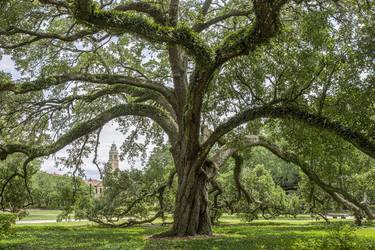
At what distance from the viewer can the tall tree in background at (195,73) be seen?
10.3 m

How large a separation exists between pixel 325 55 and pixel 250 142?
21.8 ft

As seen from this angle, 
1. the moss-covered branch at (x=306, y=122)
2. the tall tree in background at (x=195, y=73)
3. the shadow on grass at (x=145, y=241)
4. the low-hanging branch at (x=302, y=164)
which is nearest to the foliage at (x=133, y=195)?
the tall tree in background at (x=195, y=73)

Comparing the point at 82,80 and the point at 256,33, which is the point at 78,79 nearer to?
the point at 82,80

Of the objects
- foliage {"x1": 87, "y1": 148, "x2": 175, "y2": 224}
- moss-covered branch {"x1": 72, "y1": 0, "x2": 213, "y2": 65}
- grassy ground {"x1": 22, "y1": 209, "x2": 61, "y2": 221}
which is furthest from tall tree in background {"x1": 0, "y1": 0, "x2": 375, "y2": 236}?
grassy ground {"x1": 22, "y1": 209, "x2": 61, "y2": 221}

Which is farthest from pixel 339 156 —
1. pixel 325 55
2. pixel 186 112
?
pixel 186 112

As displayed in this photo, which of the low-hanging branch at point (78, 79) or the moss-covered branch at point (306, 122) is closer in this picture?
the moss-covered branch at point (306, 122)

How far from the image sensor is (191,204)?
1579 cm

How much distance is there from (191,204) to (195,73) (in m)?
6.02

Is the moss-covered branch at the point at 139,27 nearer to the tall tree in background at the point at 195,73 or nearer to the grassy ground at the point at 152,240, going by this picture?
the tall tree in background at the point at 195,73

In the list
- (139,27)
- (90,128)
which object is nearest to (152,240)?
(90,128)

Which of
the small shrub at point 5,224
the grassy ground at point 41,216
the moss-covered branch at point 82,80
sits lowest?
the grassy ground at point 41,216

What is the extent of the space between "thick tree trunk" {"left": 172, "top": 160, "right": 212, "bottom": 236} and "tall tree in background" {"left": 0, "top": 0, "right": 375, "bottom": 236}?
0.13ft

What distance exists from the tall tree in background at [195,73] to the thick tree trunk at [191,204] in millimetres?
40

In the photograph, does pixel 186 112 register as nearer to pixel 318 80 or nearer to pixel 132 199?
pixel 318 80
